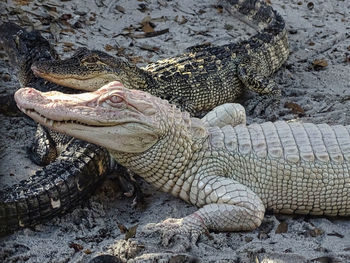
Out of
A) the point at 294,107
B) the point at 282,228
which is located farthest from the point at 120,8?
the point at 282,228

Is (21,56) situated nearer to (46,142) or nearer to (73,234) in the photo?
(46,142)

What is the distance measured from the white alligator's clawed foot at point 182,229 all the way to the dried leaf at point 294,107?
81.7 inches

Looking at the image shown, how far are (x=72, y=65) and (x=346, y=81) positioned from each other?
2.85 metres

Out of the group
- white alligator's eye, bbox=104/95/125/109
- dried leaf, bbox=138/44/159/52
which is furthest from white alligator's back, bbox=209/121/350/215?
dried leaf, bbox=138/44/159/52

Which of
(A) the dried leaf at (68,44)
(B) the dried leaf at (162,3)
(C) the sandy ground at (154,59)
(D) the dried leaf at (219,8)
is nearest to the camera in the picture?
(C) the sandy ground at (154,59)

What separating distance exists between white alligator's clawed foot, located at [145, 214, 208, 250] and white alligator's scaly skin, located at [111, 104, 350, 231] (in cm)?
22

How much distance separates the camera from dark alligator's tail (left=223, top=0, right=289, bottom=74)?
580 cm

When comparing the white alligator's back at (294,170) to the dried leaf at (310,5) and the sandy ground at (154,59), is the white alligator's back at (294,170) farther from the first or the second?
the dried leaf at (310,5)

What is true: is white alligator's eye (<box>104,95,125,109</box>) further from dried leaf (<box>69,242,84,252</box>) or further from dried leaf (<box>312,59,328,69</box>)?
dried leaf (<box>312,59,328,69</box>)

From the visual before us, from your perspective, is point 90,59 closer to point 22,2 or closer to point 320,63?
point 22,2

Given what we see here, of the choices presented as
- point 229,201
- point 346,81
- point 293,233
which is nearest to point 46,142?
point 229,201

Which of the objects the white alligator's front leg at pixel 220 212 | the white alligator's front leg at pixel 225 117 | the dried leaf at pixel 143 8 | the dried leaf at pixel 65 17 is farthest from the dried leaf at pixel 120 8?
the white alligator's front leg at pixel 220 212

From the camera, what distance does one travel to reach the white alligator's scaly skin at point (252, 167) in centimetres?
342

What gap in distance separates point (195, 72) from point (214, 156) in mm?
1943
